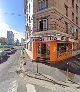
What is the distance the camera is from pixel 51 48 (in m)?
21.9

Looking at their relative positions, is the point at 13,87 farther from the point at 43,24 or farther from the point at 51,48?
the point at 43,24

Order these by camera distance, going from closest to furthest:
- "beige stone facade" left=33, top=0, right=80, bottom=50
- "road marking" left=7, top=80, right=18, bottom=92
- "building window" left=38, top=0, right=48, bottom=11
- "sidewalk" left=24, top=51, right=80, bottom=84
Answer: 1. "road marking" left=7, top=80, right=18, bottom=92
2. "sidewalk" left=24, top=51, right=80, bottom=84
3. "beige stone facade" left=33, top=0, right=80, bottom=50
4. "building window" left=38, top=0, right=48, bottom=11

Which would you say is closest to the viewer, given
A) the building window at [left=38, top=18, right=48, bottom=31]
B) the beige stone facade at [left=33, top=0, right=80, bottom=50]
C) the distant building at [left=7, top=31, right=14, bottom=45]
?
the beige stone facade at [left=33, top=0, right=80, bottom=50]

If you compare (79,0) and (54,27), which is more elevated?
(79,0)

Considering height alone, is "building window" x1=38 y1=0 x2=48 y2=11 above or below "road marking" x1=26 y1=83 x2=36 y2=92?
above

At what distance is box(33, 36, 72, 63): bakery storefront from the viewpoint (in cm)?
2188

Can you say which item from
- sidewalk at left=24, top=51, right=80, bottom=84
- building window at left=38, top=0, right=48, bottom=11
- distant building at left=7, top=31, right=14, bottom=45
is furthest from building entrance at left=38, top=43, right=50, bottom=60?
distant building at left=7, top=31, right=14, bottom=45

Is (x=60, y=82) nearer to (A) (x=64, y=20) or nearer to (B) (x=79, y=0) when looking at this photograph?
(A) (x=64, y=20)

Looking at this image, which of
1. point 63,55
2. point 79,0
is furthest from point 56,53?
point 79,0

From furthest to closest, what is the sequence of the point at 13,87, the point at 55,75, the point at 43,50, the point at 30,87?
1. the point at 43,50
2. the point at 55,75
3. the point at 30,87
4. the point at 13,87

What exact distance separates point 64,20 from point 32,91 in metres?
17.7

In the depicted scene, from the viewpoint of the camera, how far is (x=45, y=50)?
25938mm

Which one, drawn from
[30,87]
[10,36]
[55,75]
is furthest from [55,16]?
[10,36]

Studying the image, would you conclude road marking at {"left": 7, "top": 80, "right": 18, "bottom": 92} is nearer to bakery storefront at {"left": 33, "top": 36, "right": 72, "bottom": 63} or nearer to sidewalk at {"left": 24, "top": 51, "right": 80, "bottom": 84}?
sidewalk at {"left": 24, "top": 51, "right": 80, "bottom": 84}
